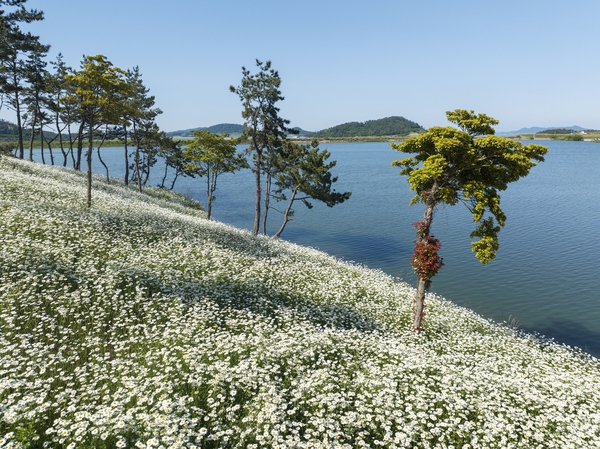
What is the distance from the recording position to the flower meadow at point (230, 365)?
6.98 m

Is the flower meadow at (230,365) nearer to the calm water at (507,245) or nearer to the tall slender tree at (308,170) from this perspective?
the calm water at (507,245)

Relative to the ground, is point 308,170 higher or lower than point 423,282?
higher

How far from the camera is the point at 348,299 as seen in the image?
17.6 metres

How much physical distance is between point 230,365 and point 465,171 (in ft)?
38.1

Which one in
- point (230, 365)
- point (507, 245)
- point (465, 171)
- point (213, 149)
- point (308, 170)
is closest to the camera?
point (230, 365)

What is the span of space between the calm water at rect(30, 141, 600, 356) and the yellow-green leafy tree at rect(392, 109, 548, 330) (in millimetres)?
10926

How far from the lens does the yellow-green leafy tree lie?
541 inches

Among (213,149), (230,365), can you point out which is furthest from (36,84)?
(230,365)

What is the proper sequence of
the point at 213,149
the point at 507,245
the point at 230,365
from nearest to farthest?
the point at 230,365 < the point at 213,149 < the point at 507,245

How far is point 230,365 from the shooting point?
925cm

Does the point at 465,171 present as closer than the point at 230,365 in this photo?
No

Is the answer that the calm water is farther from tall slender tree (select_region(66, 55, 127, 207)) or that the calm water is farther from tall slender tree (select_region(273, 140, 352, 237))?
tall slender tree (select_region(66, 55, 127, 207))

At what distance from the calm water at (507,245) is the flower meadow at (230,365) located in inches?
292

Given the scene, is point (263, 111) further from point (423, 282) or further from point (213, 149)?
point (423, 282)
